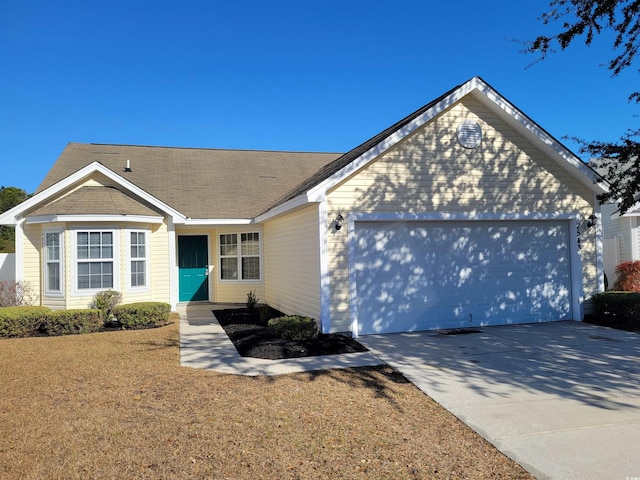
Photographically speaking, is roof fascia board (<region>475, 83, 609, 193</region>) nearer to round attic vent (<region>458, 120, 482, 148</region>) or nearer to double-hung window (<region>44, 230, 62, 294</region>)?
round attic vent (<region>458, 120, 482, 148</region>)

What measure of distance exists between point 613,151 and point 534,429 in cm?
670

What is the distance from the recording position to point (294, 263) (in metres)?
11.6

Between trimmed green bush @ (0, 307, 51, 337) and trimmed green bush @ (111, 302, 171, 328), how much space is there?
1547 mm

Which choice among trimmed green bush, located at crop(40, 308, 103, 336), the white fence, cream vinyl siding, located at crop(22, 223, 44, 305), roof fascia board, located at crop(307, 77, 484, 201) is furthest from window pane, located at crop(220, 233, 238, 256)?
roof fascia board, located at crop(307, 77, 484, 201)

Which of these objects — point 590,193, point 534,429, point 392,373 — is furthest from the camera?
point 590,193

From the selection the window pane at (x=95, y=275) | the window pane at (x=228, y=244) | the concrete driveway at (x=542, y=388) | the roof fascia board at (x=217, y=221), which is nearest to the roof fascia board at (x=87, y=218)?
the window pane at (x=95, y=275)

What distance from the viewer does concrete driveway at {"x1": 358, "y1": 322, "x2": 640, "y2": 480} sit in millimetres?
4191

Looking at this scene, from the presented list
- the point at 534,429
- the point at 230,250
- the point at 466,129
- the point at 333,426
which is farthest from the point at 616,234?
the point at 333,426

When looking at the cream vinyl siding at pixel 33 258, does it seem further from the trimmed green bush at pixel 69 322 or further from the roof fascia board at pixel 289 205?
the roof fascia board at pixel 289 205

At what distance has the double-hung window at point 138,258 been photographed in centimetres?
1327

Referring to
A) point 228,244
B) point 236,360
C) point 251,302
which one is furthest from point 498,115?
point 228,244

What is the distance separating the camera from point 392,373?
22.4 feet

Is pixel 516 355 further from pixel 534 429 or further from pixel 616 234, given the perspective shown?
pixel 616 234

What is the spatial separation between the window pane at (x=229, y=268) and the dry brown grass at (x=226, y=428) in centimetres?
828
